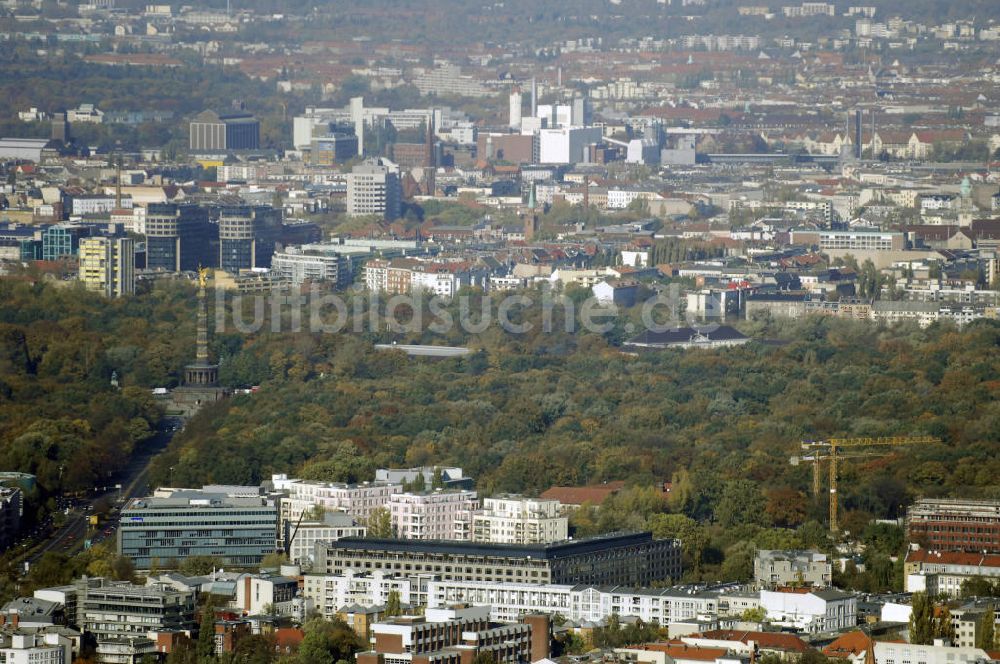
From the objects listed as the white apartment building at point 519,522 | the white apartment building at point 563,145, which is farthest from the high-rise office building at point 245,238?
the white apartment building at point 519,522

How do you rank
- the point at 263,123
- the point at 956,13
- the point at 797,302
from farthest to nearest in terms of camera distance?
the point at 956,13
the point at 263,123
the point at 797,302

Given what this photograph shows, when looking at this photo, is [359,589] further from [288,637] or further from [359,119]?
[359,119]

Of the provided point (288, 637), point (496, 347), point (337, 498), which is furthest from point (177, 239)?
point (288, 637)

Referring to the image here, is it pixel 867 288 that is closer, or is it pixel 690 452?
pixel 690 452

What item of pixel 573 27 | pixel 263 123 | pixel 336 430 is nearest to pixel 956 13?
pixel 573 27

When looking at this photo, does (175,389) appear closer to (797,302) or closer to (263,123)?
(797,302)

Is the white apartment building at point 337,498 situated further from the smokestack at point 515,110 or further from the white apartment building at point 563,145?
the smokestack at point 515,110

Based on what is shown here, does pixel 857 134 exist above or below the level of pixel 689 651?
below

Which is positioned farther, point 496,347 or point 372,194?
point 372,194
